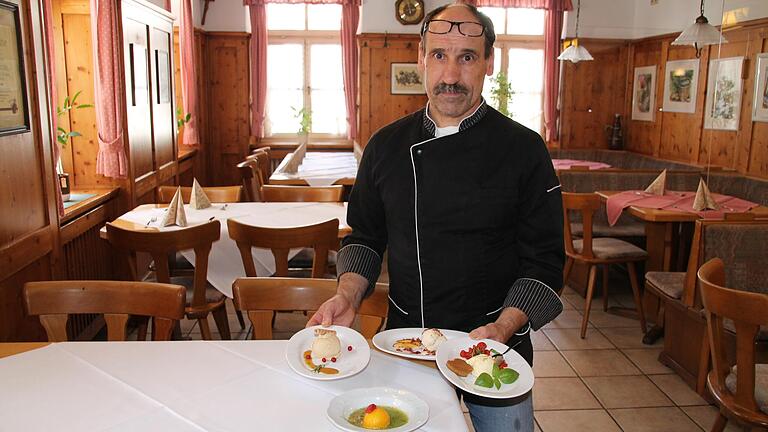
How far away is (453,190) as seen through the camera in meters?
1.66

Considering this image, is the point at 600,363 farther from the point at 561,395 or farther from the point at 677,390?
the point at 561,395

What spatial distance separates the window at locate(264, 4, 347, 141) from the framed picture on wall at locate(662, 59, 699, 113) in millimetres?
4359

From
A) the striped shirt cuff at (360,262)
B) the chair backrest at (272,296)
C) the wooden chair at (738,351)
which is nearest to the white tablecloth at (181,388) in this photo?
the striped shirt cuff at (360,262)

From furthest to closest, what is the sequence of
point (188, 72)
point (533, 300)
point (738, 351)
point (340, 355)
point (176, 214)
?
point (188, 72) → point (176, 214) → point (738, 351) → point (533, 300) → point (340, 355)

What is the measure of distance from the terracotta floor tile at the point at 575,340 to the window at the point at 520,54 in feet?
17.5

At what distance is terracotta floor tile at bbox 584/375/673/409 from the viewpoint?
11.1 ft

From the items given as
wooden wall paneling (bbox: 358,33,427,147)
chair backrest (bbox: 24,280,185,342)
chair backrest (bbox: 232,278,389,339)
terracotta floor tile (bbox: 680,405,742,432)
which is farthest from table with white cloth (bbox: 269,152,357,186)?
chair backrest (bbox: 24,280,185,342)

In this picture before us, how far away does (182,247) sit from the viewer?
298 centimetres

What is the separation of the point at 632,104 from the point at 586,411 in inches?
270

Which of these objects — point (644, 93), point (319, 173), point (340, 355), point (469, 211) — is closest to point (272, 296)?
point (340, 355)

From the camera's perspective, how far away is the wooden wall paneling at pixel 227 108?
8.91m

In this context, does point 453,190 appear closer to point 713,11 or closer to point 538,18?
point 713,11

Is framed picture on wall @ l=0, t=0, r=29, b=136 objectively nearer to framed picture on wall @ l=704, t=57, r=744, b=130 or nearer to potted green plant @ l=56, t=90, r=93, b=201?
potted green plant @ l=56, t=90, r=93, b=201

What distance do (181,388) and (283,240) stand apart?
165cm
